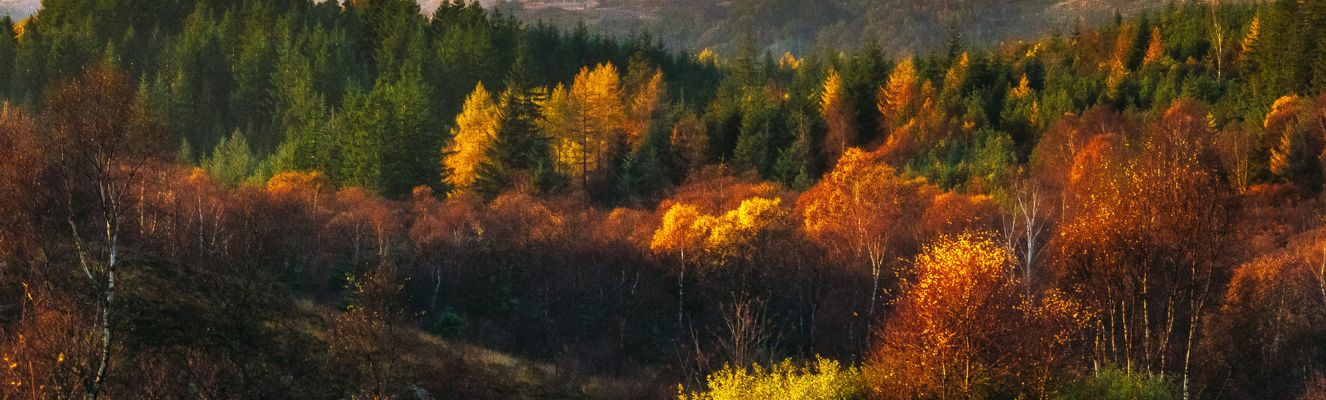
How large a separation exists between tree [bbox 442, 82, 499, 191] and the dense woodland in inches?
17.6

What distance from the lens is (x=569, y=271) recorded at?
83125mm

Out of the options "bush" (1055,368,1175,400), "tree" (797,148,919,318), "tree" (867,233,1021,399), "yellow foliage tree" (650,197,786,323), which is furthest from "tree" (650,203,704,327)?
"bush" (1055,368,1175,400)

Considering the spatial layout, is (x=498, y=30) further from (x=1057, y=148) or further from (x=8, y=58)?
(x=1057, y=148)

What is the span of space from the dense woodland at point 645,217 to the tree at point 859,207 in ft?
1.08

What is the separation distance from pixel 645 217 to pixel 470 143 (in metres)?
24.7

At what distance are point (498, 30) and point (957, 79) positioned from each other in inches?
3035

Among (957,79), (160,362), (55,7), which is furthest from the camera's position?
(55,7)

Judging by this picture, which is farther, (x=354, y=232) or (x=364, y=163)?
(x=364, y=163)

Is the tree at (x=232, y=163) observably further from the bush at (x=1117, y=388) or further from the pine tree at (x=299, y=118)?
Result: the bush at (x=1117, y=388)

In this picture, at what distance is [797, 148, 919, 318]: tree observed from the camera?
8069 cm

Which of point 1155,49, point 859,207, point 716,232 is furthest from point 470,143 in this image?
point 1155,49

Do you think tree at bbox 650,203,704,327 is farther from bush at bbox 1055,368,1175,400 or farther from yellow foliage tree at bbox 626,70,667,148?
bush at bbox 1055,368,1175,400

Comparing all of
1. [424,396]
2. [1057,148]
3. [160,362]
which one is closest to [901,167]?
[1057,148]

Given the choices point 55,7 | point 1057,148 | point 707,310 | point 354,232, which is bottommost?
point 707,310
